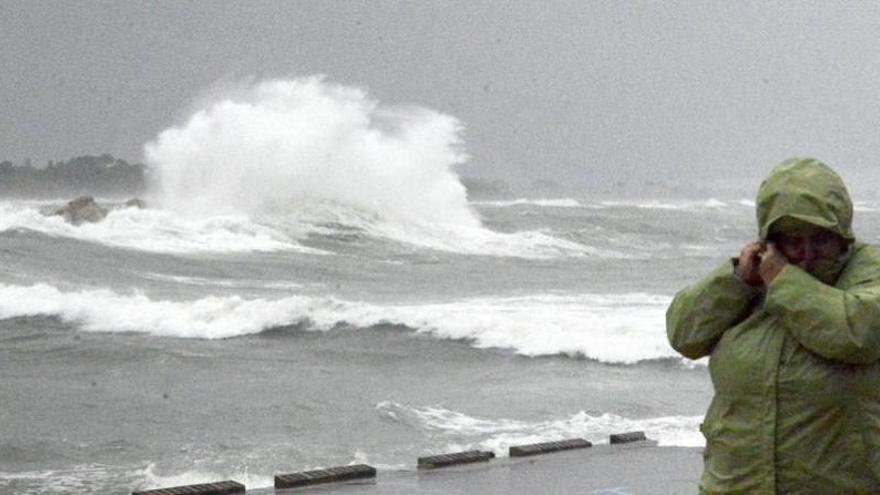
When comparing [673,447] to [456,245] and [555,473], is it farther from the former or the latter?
[456,245]

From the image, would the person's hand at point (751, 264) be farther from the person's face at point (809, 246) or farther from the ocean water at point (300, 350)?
the ocean water at point (300, 350)

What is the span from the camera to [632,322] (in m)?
19.2

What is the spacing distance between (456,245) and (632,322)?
22.7 meters

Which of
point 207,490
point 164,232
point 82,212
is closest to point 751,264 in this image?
point 207,490

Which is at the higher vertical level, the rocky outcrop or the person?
the rocky outcrop

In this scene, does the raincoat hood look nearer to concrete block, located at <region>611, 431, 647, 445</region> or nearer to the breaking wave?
concrete block, located at <region>611, 431, 647, 445</region>

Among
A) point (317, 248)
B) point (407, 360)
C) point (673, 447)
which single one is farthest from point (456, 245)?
point (673, 447)

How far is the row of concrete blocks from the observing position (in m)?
6.82

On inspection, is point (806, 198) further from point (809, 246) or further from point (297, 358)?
point (297, 358)

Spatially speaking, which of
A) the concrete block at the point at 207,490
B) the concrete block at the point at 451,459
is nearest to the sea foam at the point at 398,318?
the concrete block at the point at 451,459

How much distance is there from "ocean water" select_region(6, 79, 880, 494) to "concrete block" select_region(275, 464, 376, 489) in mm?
569

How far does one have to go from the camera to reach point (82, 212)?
133ft

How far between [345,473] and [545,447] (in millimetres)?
1541

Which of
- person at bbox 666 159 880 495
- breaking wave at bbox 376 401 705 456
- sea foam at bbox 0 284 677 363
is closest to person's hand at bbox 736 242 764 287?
person at bbox 666 159 880 495
